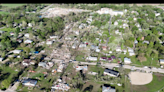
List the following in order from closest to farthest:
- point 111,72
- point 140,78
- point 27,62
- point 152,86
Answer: point 152,86 → point 140,78 → point 111,72 → point 27,62

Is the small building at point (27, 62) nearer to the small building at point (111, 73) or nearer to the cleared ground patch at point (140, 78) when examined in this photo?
the small building at point (111, 73)

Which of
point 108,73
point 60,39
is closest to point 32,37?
point 60,39

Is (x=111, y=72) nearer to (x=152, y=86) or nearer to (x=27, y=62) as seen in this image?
(x=152, y=86)

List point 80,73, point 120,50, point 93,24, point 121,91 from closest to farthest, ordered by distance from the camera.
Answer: point 121,91 < point 80,73 < point 120,50 < point 93,24

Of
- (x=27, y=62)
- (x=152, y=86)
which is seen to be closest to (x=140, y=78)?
(x=152, y=86)

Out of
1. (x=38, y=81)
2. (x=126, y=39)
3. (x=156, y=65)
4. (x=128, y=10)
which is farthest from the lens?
(x=128, y=10)

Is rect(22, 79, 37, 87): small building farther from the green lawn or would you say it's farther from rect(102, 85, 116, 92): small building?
the green lawn

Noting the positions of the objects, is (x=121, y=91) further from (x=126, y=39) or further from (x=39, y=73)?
(x=126, y=39)

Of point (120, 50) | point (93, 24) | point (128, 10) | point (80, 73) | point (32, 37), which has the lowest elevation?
point (80, 73)

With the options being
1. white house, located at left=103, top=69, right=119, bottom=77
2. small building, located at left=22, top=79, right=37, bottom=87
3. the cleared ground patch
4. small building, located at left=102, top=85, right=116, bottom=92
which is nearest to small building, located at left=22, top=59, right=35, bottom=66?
small building, located at left=22, top=79, right=37, bottom=87
